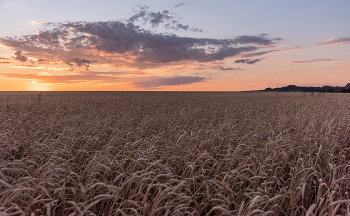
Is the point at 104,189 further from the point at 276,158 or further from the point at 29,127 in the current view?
the point at 29,127

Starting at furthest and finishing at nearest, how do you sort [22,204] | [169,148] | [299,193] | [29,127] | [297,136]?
1. [29,127]
2. [297,136]
3. [169,148]
4. [299,193]
5. [22,204]

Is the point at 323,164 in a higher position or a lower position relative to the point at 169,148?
lower

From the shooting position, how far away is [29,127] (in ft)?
22.5

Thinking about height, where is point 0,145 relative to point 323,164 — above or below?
above

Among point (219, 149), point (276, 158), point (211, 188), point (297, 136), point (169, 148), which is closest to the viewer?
point (211, 188)

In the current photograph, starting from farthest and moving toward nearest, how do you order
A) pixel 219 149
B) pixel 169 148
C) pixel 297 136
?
pixel 297 136 < pixel 219 149 < pixel 169 148

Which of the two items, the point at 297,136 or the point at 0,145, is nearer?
the point at 0,145

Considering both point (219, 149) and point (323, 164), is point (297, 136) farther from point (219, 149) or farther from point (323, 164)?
point (219, 149)

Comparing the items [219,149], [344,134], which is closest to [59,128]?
[219,149]

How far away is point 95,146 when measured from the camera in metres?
5.56

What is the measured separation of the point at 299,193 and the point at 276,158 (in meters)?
1.25

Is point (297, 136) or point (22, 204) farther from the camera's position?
point (297, 136)

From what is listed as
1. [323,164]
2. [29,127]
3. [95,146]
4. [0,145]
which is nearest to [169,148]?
[95,146]

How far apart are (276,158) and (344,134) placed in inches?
160
